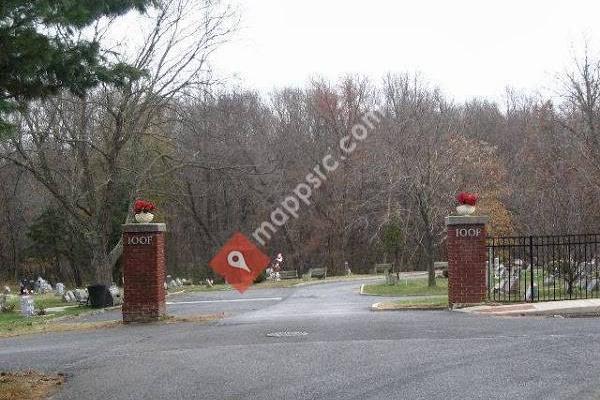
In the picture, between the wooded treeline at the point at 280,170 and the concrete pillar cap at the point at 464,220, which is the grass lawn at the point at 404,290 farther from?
the concrete pillar cap at the point at 464,220

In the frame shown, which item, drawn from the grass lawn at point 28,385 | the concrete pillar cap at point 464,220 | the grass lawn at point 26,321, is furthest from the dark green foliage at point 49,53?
the grass lawn at point 26,321

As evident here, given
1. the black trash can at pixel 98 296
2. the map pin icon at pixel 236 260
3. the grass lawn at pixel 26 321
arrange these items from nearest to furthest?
the grass lawn at pixel 26 321
the black trash can at pixel 98 296
the map pin icon at pixel 236 260

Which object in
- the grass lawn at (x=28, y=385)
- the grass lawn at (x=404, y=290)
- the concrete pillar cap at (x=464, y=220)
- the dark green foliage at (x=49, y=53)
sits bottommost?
the grass lawn at (x=404, y=290)

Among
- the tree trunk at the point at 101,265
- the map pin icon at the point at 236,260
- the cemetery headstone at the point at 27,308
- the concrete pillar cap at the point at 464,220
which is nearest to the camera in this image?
the concrete pillar cap at the point at 464,220

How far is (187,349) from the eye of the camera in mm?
10672

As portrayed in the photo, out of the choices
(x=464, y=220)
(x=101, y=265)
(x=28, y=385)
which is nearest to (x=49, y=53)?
(x=28, y=385)

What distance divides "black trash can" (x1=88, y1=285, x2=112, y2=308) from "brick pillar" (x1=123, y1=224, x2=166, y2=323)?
10.6 metres

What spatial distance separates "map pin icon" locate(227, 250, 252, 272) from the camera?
143ft

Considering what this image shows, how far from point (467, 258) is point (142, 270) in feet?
23.8

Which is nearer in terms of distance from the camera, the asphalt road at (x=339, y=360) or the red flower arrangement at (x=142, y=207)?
the asphalt road at (x=339, y=360)

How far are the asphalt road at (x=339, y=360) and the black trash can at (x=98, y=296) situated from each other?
452 inches

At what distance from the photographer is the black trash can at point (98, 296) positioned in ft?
83.2

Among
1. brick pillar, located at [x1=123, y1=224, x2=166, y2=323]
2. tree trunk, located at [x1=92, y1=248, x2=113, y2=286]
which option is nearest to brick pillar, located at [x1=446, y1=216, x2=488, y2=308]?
brick pillar, located at [x1=123, y1=224, x2=166, y2=323]

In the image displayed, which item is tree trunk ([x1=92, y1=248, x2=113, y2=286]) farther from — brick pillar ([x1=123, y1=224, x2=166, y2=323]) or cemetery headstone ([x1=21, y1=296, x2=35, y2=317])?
brick pillar ([x1=123, y1=224, x2=166, y2=323])
